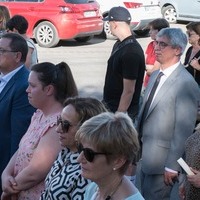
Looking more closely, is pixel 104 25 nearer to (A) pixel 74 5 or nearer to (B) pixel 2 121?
(A) pixel 74 5

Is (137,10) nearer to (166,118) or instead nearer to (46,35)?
(46,35)

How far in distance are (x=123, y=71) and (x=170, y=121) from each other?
970mm

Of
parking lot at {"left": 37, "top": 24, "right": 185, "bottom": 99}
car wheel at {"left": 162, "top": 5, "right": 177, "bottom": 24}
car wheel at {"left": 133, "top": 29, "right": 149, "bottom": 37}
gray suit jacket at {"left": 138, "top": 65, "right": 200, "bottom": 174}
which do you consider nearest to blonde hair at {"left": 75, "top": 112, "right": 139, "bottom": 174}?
gray suit jacket at {"left": 138, "top": 65, "right": 200, "bottom": 174}

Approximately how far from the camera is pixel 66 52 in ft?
47.3

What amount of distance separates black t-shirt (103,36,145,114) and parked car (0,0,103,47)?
951 cm

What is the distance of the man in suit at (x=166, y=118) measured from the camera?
4398 millimetres

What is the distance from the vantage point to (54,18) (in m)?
14.9

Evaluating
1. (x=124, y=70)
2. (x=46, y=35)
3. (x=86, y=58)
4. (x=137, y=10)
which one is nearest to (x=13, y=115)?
(x=124, y=70)

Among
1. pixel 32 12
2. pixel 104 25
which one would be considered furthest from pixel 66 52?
pixel 104 25

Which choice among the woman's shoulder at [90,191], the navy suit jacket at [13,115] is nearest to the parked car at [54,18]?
the navy suit jacket at [13,115]

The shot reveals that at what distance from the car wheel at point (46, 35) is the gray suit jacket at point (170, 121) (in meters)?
10.6

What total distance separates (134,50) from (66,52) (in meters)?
9.25

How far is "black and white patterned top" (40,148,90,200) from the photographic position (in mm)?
3338

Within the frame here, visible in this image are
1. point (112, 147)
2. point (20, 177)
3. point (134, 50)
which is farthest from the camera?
point (134, 50)
